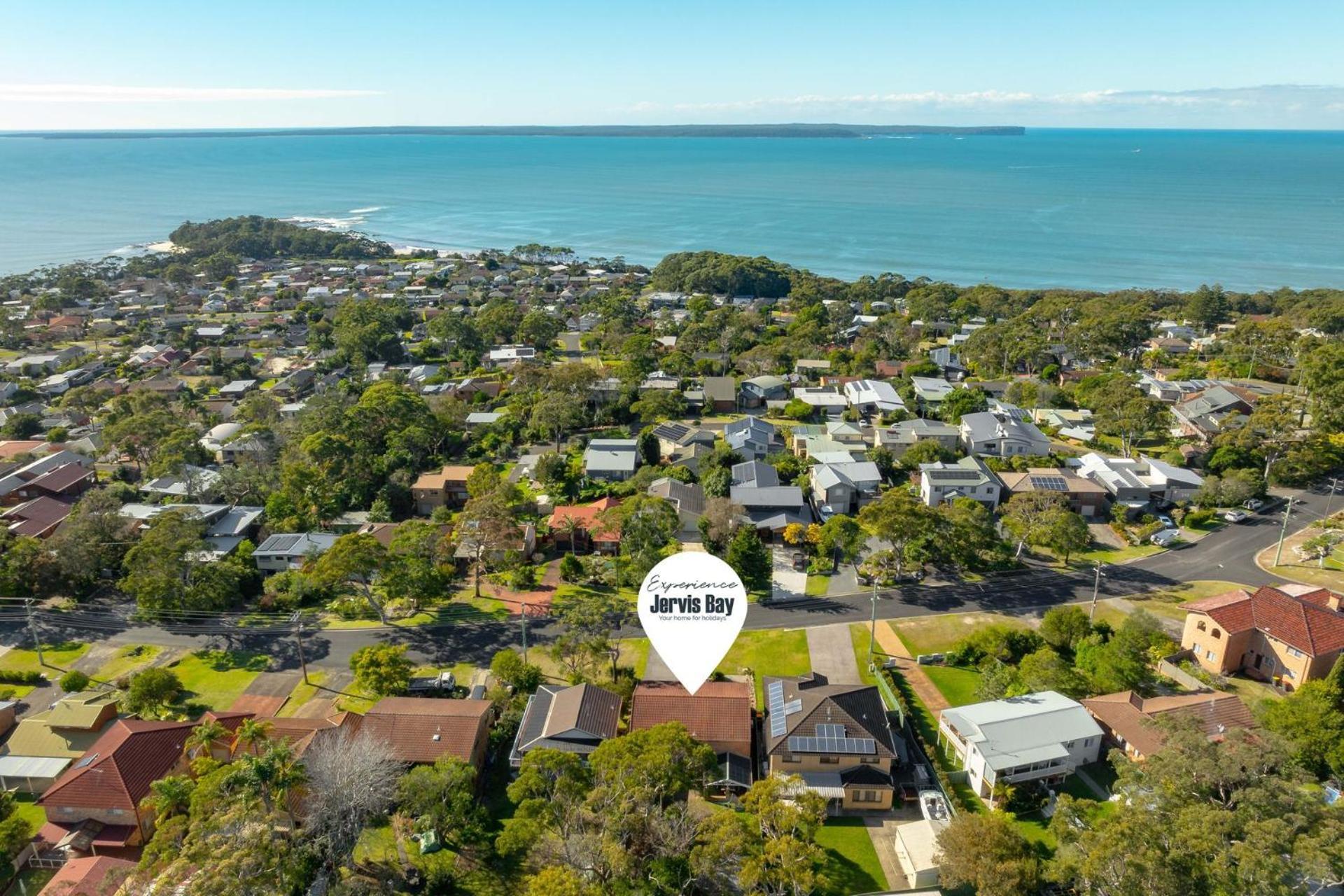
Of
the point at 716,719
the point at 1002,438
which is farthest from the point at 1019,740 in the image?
the point at 1002,438

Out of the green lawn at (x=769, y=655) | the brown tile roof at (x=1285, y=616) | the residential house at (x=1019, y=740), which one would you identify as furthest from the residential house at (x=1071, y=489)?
the residential house at (x=1019, y=740)

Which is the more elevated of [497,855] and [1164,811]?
[1164,811]

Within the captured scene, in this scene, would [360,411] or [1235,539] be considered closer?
[1235,539]

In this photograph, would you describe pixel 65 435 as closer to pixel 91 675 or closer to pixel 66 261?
pixel 91 675

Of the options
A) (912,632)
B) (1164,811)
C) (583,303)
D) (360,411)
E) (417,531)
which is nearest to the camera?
(1164,811)

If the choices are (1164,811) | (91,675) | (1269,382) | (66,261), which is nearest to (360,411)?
(91,675)

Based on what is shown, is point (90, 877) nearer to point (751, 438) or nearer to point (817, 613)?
point (817, 613)

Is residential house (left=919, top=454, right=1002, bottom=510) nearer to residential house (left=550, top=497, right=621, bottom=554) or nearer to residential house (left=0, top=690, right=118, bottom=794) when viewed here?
residential house (left=550, top=497, right=621, bottom=554)
